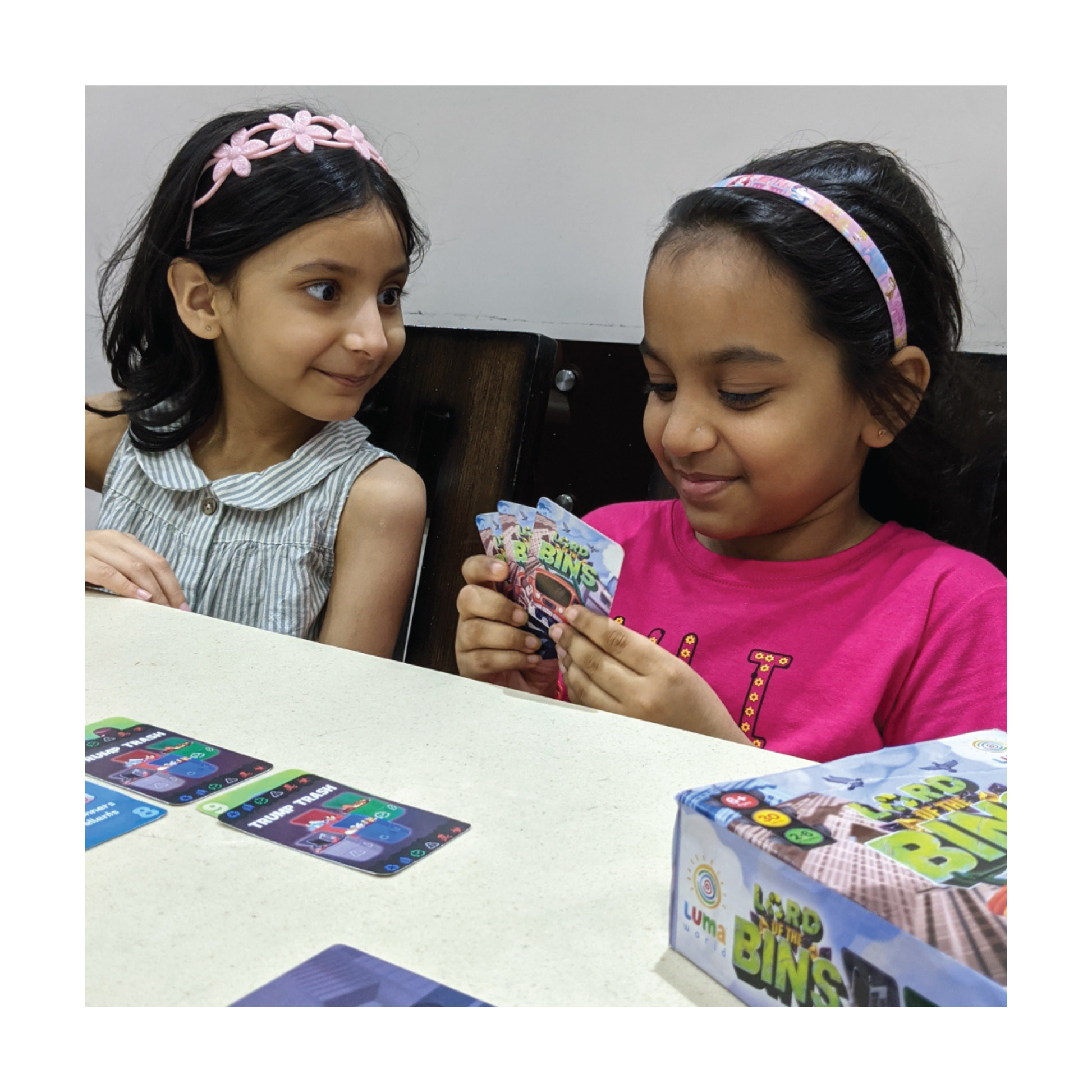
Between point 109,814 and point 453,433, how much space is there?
1.05m

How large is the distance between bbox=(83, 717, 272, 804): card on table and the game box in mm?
332

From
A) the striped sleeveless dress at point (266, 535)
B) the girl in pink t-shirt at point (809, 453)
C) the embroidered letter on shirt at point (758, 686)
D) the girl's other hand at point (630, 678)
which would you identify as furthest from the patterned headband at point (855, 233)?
the striped sleeveless dress at point (266, 535)

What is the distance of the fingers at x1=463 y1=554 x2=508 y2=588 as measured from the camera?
1047 millimetres

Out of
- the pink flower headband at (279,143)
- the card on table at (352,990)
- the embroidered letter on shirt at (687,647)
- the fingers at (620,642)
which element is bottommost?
the card on table at (352,990)

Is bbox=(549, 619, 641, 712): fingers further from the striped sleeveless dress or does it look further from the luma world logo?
the striped sleeveless dress

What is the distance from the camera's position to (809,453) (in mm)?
1133

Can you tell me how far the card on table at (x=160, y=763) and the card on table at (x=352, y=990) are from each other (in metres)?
0.21

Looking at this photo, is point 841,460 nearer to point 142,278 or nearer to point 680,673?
point 680,673

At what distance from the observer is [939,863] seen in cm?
42

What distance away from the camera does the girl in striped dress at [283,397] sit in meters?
1.48

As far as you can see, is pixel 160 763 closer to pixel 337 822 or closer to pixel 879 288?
pixel 337 822

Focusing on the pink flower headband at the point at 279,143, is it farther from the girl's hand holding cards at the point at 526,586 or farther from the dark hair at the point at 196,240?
the girl's hand holding cards at the point at 526,586

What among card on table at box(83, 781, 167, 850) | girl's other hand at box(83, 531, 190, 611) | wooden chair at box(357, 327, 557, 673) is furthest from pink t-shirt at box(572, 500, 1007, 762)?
card on table at box(83, 781, 167, 850)

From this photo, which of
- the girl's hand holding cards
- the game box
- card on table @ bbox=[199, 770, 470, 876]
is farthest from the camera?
the girl's hand holding cards
